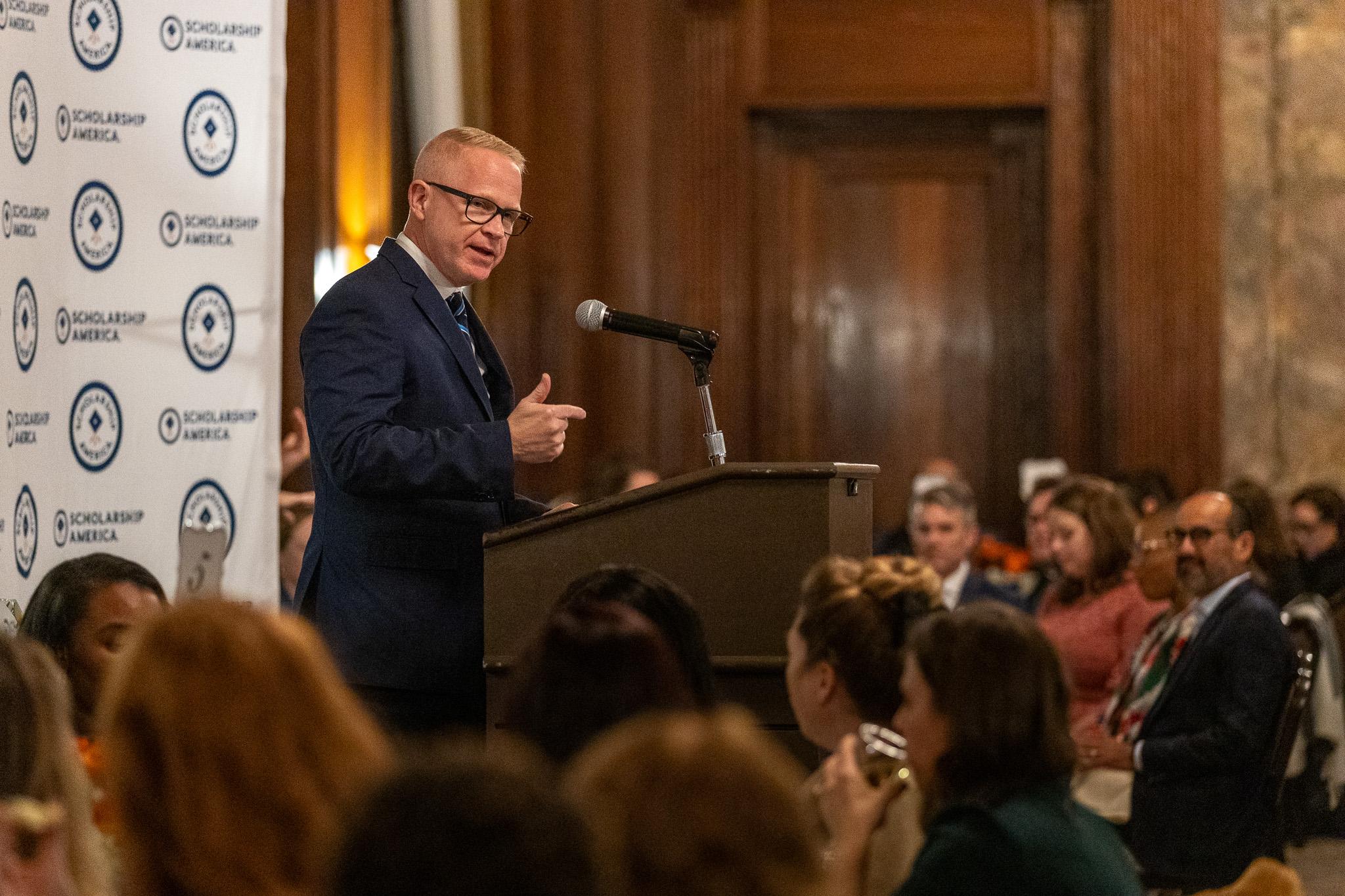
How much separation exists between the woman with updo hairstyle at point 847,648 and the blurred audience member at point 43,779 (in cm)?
112

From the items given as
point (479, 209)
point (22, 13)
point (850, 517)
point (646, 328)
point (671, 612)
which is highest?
point (22, 13)

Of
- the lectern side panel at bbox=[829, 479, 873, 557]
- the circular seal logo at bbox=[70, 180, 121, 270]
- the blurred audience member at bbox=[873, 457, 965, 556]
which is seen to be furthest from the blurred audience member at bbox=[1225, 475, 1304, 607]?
the circular seal logo at bbox=[70, 180, 121, 270]

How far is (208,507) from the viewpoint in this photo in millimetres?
4734

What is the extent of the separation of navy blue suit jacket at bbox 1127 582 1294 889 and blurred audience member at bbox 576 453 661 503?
115 inches

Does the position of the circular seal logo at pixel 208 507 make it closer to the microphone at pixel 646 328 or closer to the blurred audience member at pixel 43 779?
the microphone at pixel 646 328

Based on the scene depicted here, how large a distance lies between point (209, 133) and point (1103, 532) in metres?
3.33

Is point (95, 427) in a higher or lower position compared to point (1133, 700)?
higher

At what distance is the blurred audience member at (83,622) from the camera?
9.98 feet

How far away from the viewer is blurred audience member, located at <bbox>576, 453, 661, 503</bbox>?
756 centimetres

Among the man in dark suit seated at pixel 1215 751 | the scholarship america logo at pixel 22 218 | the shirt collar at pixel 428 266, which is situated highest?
the scholarship america logo at pixel 22 218

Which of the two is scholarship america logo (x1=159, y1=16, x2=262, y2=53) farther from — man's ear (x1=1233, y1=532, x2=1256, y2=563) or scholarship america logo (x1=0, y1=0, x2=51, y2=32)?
man's ear (x1=1233, y1=532, x2=1256, y2=563)

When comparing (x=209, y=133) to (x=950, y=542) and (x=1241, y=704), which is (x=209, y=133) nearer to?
(x=1241, y=704)

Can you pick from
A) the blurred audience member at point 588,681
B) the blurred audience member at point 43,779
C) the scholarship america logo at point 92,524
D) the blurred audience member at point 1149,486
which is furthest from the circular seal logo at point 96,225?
the blurred audience member at point 1149,486

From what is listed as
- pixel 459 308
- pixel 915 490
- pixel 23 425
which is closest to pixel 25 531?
pixel 23 425
